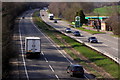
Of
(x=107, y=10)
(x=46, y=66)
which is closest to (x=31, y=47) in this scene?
(x=46, y=66)

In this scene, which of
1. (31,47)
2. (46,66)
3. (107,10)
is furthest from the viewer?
(107,10)

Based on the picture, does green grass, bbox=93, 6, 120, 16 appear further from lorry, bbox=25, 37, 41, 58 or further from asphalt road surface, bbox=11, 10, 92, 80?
lorry, bbox=25, 37, 41, 58

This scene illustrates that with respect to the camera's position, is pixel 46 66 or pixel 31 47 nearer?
pixel 46 66

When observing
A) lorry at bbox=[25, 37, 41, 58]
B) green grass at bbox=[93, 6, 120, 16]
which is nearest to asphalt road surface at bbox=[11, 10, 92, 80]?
lorry at bbox=[25, 37, 41, 58]

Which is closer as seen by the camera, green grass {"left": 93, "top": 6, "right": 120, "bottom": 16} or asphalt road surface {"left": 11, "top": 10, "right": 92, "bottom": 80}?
asphalt road surface {"left": 11, "top": 10, "right": 92, "bottom": 80}

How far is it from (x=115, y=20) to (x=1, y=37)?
50293 millimetres

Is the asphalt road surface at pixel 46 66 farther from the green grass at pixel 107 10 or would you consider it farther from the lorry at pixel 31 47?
the green grass at pixel 107 10

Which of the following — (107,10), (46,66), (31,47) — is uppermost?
(107,10)

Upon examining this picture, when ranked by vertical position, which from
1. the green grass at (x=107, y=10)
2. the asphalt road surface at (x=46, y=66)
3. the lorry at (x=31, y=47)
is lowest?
the asphalt road surface at (x=46, y=66)

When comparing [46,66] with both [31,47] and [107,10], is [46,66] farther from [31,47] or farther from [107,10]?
[107,10]

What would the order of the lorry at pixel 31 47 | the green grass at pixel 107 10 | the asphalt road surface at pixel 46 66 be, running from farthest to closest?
the green grass at pixel 107 10 → the lorry at pixel 31 47 → the asphalt road surface at pixel 46 66

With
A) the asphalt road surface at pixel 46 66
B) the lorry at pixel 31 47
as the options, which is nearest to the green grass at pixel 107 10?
the asphalt road surface at pixel 46 66

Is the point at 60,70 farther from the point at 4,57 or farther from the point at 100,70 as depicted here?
the point at 4,57

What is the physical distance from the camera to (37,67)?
32094mm
